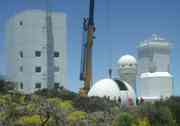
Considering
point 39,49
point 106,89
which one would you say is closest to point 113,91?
point 106,89

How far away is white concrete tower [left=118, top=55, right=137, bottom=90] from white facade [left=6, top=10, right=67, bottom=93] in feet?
46.8

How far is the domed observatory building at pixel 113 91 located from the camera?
66688 mm

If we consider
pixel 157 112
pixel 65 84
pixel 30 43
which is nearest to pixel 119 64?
pixel 65 84

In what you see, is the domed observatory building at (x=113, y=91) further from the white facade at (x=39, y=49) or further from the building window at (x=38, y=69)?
the building window at (x=38, y=69)

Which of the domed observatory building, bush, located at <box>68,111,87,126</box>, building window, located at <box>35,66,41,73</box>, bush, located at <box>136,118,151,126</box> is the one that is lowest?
bush, located at <box>136,118,151,126</box>

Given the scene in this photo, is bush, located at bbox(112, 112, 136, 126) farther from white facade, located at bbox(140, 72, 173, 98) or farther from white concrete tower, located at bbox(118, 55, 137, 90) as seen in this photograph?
white facade, located at bbox(140, 72, 173, 98)

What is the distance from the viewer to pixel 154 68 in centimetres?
9894

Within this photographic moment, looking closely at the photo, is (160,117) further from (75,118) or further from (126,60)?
(126,60)

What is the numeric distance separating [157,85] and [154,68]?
9543 millimetres

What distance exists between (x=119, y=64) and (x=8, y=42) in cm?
2108

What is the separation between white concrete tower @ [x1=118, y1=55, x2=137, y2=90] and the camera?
275ft

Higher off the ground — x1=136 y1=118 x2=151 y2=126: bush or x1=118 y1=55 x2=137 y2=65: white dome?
x1=118 y1=55 x2=137 y2=65: white dome

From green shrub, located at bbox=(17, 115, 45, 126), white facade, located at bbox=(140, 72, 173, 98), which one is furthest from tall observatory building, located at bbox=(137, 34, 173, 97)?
green shrub, located at bbox=(17, 115, 45, 126)

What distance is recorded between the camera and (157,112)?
1340 inches
